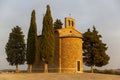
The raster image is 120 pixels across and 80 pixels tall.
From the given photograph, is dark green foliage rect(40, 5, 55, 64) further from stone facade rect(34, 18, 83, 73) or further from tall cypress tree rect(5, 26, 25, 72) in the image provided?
tall cypress tree rect(5, 26, 25, 72)

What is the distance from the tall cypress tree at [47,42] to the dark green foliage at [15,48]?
979cm

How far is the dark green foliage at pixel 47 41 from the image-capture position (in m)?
44.1

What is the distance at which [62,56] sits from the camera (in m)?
46.6

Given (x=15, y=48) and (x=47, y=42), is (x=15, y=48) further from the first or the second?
(x=47, y=42)

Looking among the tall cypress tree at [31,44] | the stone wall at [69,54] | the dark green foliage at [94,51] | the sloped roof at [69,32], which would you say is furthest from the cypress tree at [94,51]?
the tall cypress tree at [31,44]

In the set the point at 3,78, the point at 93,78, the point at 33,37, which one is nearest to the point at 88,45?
the point at 33,37

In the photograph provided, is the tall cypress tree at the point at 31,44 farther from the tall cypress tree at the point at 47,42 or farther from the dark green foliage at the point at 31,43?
the tall cypress tree at the point at 47,42

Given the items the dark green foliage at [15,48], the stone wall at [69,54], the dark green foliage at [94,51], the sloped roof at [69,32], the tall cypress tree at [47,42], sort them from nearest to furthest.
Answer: the tall cypress tree at [47,42], the stone wall at [69,54], the sloped roof at [69,32], the dark green foliage at [15,48], the dark green foliage at [94,51]

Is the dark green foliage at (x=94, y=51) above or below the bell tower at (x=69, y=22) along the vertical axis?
below

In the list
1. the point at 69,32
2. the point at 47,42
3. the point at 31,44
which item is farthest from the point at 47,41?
the point at 69,32

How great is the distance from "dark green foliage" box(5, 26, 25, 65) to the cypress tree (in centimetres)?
1306

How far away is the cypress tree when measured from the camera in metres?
55.2

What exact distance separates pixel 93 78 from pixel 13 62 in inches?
868

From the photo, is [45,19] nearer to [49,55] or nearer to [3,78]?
[49,55]
